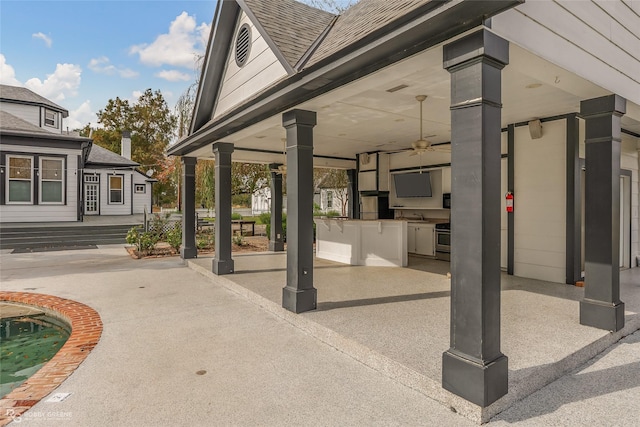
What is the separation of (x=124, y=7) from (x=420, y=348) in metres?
13.0

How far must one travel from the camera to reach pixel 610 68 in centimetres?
341

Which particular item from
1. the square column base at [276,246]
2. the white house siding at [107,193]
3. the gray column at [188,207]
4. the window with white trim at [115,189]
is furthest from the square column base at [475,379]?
the window with white trim at [115,189]

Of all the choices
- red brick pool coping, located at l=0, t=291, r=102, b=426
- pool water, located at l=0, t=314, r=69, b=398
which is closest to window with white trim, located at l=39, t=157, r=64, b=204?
red brick pool coping, located at l=0, t=291, r=102, b=426

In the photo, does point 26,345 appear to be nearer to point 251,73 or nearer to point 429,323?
point 429,323

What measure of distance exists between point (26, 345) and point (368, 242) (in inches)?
224

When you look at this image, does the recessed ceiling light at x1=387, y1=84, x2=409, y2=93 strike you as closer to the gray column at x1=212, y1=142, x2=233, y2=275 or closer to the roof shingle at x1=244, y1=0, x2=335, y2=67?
the roof shingle at x1=244, y1=0, x2=335, y2=67

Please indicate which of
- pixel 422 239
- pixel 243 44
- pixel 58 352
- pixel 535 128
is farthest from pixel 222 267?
pixel 535 128

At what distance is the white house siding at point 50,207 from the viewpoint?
12867 millimetres

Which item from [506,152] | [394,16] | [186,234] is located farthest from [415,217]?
[394,16]

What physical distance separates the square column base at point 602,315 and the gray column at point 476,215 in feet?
6.38

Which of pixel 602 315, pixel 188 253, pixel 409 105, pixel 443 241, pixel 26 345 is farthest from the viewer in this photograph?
pixel 188 253

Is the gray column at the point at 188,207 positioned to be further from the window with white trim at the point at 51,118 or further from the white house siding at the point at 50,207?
the window with white trim at the point at 51,118

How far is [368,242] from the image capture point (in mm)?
7574

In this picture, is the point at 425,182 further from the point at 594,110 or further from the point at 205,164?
the point at 205,164
